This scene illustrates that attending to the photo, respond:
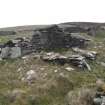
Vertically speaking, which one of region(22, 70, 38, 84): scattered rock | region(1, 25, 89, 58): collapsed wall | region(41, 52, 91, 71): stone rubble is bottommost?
region(22, 70, 38, 84): scattered rock

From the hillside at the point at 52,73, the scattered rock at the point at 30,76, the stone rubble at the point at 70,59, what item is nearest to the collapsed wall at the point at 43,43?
the hillside at the point at 52,73

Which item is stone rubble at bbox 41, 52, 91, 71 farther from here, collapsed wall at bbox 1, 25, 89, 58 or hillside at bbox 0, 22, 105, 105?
collapsed wall at bbox 1, 25, 89, 58

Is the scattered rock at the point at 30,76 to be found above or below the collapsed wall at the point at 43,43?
below

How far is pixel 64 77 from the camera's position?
72.0 ft

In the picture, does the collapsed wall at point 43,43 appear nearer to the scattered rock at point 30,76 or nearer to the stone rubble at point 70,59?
the stone rubble at point 70,59

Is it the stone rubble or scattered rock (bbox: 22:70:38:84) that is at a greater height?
the stone rubble

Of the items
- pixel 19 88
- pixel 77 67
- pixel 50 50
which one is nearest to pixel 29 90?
pixel 19 88

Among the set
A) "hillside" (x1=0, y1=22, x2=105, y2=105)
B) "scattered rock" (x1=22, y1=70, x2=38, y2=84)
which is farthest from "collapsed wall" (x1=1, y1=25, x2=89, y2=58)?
"scattered rock" (x1=22, y1=70, x2=38, y2=84)

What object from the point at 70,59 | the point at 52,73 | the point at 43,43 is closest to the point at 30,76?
the point at 52,73

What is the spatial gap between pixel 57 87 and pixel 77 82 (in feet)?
5.64

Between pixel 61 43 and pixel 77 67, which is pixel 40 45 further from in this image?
pixel 77 67

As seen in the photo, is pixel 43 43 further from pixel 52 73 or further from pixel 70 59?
pixel 52 73

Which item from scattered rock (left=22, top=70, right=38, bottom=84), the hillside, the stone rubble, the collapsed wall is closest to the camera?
the hillside

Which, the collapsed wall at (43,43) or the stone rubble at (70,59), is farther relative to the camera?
the collapsed wall at (43,43)
